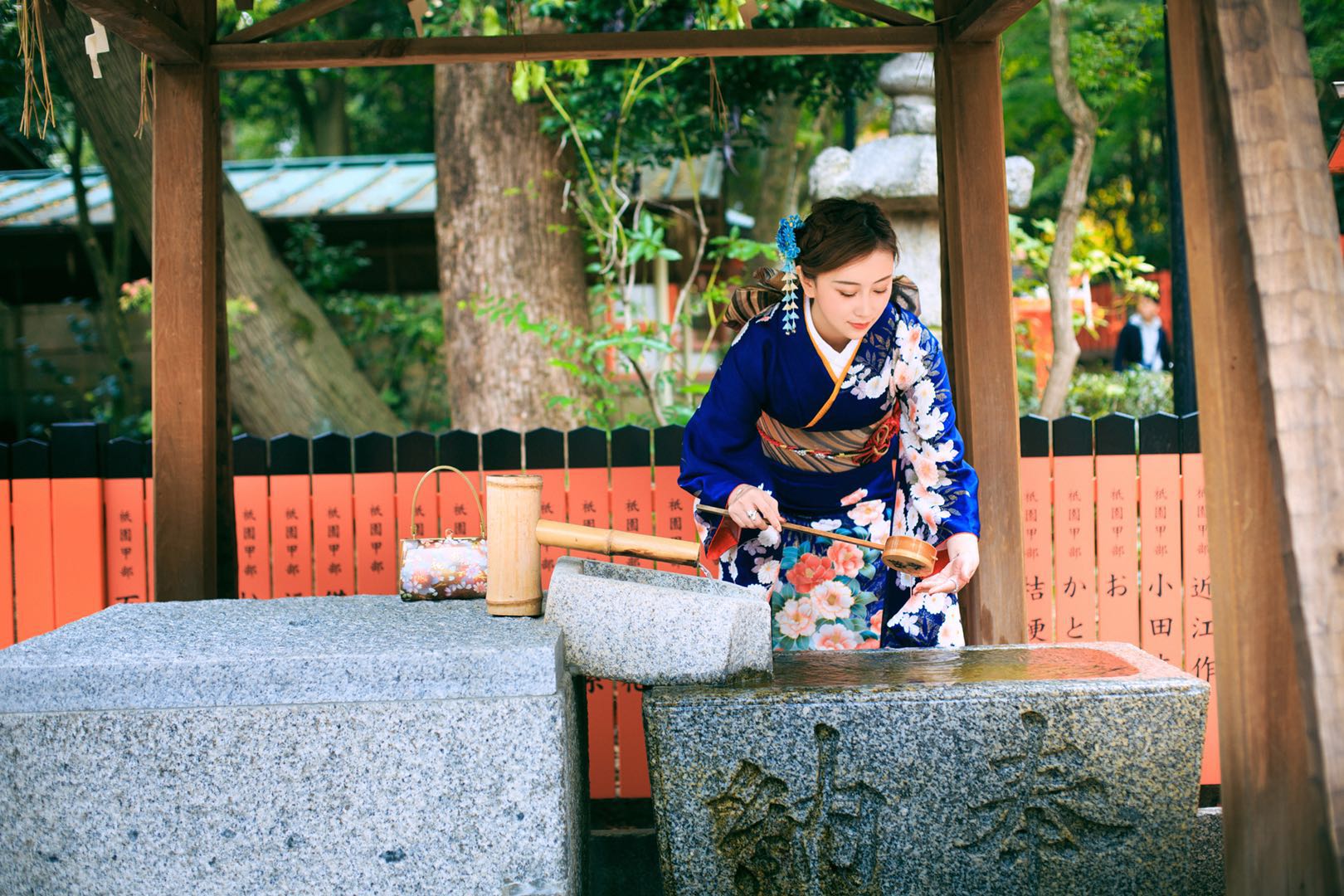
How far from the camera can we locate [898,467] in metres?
3.32

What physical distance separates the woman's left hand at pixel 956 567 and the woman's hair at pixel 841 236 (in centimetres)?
83

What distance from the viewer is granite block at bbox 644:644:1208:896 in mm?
2301

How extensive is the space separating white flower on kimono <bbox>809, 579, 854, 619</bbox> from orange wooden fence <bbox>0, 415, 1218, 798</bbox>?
1132 millimetres

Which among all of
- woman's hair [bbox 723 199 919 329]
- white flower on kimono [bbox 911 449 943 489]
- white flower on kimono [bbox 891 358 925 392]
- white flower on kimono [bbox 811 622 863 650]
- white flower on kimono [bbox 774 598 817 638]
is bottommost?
white flower on kimono [bbox 811 622 863 650]

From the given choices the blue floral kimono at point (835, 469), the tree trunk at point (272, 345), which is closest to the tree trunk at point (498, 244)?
the tree trunk at point (272, 345)

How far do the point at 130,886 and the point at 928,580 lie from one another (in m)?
2.13

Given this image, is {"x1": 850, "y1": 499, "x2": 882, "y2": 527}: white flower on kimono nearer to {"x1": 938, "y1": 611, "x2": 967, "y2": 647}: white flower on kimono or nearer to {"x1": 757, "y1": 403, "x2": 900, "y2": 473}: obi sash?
{"x1": 757, "y1": 403, "x2": 900, "y2": 473}: obi sash

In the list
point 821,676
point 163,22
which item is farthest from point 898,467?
point 163,22

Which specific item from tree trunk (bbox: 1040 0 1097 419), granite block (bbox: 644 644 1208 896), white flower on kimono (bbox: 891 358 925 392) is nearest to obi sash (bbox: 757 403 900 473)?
white flower on kimono (bbox: 891 358 925 392)

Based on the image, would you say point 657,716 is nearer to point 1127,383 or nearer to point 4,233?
point 1127,383

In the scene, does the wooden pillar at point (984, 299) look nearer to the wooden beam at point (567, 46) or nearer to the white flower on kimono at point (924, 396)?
the wooden beam at point (567, 46)

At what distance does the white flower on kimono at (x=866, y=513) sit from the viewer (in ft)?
10.9

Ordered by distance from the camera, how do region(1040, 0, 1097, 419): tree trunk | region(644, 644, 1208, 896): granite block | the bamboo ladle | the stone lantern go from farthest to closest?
1. region(1040, 0, 1097, 419): tree trunk
2. the stone lantern
3. the bamboo ladle
4. region(644, 644, 1208, 896): granite block

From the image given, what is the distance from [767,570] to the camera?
132 inches
